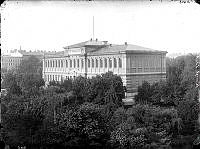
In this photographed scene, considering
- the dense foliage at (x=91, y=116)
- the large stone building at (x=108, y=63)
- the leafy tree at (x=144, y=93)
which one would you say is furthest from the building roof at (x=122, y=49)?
the leafy tree at (x=144, y=93)

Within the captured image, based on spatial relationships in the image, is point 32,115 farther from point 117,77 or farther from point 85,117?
point 117,77

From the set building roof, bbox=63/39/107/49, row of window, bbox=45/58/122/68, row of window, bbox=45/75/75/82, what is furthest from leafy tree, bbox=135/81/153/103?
row of window, bbox=45/75/75/82

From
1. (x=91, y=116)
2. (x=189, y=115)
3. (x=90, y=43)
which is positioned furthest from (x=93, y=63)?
(x=189, y=115)

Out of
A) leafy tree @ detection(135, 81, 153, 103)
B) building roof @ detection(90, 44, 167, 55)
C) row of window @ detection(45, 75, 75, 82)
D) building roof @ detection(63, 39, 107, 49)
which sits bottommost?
leafy tree @ detection(135, 81, 153, 103)

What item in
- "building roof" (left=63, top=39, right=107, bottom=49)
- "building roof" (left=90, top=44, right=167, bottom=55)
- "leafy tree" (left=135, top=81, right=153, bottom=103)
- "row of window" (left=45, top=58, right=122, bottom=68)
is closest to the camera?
"building roof" (left=63, top=39, right=107, bottom=49)

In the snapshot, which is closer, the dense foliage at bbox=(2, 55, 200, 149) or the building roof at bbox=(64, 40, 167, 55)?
the dense foliage at bbox=(2, 55, 200, 149)

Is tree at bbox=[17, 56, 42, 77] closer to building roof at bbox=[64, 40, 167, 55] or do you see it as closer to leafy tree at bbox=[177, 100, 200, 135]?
building roof at bbox=[64, 40, 167, 55]

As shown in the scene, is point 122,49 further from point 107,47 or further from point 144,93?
point 144,93
